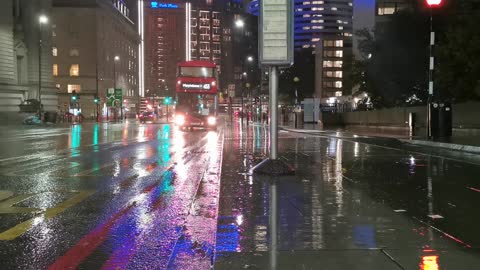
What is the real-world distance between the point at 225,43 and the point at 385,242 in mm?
119990

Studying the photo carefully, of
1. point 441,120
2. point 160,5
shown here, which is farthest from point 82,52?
point 441,120

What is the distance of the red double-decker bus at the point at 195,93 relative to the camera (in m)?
40.0

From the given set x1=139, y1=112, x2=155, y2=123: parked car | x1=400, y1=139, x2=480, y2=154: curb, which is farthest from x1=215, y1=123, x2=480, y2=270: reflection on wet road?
x1=139, y1=112, x2=155, y2=123: parked car

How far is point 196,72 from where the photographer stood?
40.2 metres

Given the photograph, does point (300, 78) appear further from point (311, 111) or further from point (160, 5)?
point (160, 5)

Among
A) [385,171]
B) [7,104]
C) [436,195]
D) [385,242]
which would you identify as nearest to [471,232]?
[385,242]

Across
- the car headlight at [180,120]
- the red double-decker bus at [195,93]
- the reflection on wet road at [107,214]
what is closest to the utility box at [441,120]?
the reflection on wet road at [107,214]

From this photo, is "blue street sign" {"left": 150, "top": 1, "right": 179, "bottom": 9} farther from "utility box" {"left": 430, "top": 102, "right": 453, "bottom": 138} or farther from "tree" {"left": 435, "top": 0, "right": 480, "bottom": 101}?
"utility box" {"left": 430, "top": 102, "right": 453, "bottom": 138}

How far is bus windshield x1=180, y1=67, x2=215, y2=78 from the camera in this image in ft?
131

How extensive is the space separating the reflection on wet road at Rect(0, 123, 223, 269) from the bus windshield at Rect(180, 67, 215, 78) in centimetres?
2523

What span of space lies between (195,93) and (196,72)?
1.65 m

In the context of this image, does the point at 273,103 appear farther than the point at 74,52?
No

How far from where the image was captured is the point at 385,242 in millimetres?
6176

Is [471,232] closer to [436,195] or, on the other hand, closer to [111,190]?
[436,195]
